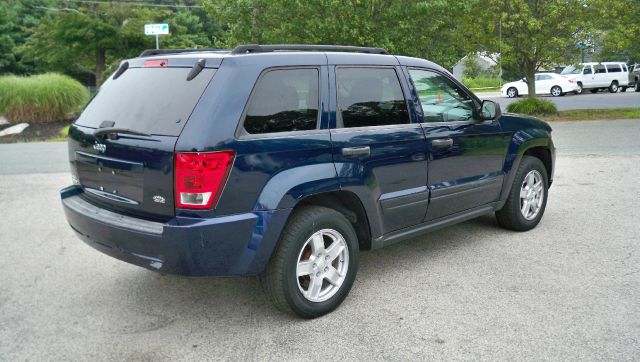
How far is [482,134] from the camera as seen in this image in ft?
16.4

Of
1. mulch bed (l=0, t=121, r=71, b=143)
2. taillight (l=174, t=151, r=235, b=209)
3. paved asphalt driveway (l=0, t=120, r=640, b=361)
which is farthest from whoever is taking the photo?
mulch bed (l=0, t=121, r=71, b=143)

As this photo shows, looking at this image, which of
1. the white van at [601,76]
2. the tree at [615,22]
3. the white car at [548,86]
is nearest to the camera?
the tree at [615,22]

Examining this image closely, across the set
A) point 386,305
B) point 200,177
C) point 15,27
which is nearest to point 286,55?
point 200,177

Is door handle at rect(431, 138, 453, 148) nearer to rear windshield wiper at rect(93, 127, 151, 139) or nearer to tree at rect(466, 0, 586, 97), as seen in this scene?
rear windshield wiper at rect(93, 127, 151, 139)

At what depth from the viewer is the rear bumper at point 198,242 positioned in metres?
3.25

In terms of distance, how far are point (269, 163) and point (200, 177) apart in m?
0.44

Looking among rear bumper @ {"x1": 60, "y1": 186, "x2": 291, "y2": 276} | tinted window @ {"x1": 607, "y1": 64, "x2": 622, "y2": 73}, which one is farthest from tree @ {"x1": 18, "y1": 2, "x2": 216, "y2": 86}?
rear bumper @ {"x1": 60, "y1": 186, "x2": 291, "y2": 276}

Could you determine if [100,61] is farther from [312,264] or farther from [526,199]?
[312,264]

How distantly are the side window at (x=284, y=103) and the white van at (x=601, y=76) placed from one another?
1330 inches

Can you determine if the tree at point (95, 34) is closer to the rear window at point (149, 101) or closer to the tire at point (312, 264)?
the rear window at point (149, 101)

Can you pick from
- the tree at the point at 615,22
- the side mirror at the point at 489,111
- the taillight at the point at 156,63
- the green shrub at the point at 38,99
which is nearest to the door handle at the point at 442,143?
the side mirror at the point at 489,111

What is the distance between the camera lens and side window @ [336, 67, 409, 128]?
402 centimetres

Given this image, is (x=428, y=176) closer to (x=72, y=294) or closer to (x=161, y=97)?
(x=161, y=97)

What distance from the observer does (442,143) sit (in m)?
4.55
